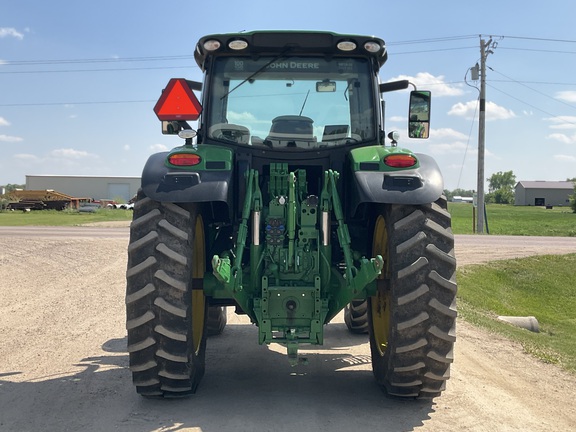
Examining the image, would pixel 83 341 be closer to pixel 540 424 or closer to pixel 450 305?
pixel 450 305

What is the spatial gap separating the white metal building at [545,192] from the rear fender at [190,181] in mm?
111070

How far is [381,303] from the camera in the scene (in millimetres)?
5594

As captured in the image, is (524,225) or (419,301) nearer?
(419,301)

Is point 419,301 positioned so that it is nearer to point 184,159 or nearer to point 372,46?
point 184,159

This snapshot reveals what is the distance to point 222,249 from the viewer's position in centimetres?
586

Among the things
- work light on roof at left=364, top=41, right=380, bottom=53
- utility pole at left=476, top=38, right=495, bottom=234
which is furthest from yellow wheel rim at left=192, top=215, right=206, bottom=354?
utility pole at left=476, top=38, right=495, bottom=234

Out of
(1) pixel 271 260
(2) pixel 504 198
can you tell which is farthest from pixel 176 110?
(2) pixel 504 198

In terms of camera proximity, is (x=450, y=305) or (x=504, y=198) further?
(x=504, y=198)

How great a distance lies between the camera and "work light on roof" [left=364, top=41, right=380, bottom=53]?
5.41m

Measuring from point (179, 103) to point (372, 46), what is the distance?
71.5 inches

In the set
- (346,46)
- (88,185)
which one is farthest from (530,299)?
(88,185)

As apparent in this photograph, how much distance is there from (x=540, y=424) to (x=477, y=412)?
0.45 metres

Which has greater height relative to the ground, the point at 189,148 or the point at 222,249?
the point at 189,148

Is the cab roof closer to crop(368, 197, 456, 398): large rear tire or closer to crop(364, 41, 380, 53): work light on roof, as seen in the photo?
crop(364, 41, 380, 53): work light on roof
